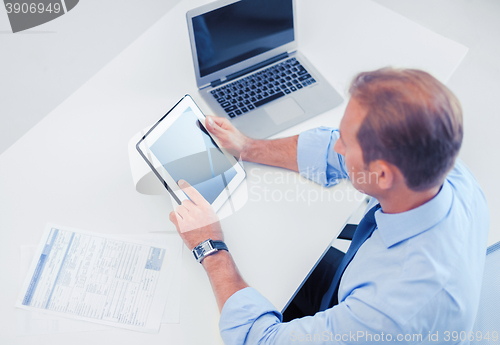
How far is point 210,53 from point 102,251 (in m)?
0.65

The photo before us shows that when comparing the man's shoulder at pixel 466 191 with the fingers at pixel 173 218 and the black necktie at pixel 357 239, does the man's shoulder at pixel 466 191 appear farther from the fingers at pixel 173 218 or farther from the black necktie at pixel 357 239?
the fingers at pixel 173 218

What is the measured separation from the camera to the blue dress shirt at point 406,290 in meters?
0.70

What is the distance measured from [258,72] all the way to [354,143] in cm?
59

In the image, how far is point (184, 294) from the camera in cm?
89

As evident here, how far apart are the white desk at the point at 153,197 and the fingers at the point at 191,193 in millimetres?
83

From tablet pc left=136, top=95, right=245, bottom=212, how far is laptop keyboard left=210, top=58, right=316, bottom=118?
0.52 ft

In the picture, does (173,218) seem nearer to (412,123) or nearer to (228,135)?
(228,135)

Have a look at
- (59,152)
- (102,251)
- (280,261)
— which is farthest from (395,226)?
(59,152)

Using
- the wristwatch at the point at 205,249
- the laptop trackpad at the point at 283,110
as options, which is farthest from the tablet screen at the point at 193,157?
the laptop trackpad at the point at 283,110

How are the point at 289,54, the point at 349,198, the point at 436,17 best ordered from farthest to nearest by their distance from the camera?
the point at 436,17 → the point at 289,54 → the point at 349,198

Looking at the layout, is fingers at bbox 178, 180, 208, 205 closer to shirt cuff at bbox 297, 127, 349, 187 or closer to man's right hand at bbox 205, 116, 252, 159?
man's right hand at bbox 205, 116, 252, 159

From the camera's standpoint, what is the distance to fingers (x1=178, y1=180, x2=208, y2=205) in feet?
3.18

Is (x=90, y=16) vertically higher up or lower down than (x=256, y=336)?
higher up

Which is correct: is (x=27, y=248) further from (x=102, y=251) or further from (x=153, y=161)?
(x=153, y=161)
